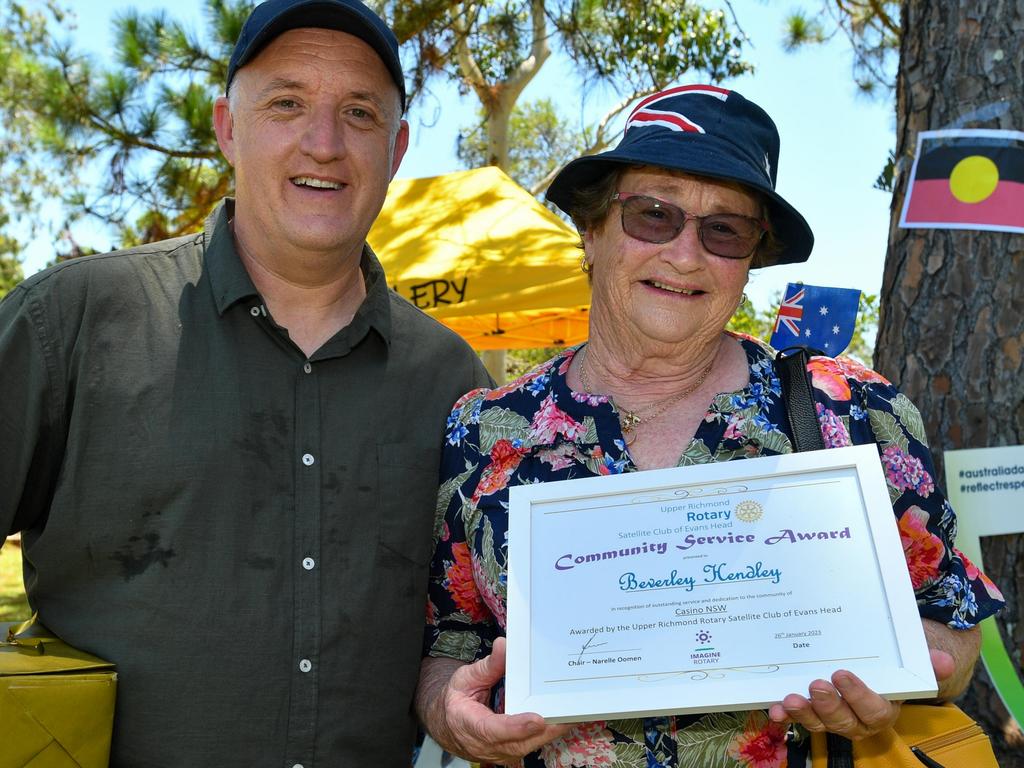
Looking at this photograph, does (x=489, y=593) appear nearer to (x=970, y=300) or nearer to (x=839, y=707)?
(x=839, y=707)

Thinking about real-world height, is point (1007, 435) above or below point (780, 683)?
above

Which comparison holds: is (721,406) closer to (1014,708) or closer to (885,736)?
(885,736)

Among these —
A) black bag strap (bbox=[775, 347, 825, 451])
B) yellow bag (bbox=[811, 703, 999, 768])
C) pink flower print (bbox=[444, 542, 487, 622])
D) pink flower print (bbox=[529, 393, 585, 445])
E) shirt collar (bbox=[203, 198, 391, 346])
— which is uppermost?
shirt collar (bbox=[203, 198, 391, 346])

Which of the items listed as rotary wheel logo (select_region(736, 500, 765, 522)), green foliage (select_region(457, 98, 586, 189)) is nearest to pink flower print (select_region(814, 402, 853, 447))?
rotary wheel logo (select_region(736, 500, 765, 522))

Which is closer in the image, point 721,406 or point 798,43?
point 721,406

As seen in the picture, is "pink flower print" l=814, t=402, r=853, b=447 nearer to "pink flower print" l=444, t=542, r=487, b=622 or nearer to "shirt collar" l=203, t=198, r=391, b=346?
"pink flower print" l=444, t=542, r=487, b=622

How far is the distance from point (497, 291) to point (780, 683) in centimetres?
595

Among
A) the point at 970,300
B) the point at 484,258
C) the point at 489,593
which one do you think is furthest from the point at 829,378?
the point at 484,258

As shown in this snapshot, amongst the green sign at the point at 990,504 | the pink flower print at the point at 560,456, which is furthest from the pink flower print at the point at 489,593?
the green sign at the point at 990,504

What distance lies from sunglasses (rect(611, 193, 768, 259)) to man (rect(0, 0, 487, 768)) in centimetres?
74

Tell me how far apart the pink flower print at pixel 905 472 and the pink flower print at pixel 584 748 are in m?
0.82

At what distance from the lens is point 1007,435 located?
3.19 m

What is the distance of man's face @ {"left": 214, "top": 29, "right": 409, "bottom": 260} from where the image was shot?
255cm

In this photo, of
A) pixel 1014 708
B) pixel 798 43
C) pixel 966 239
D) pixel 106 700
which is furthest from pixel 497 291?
pixel 798 43
